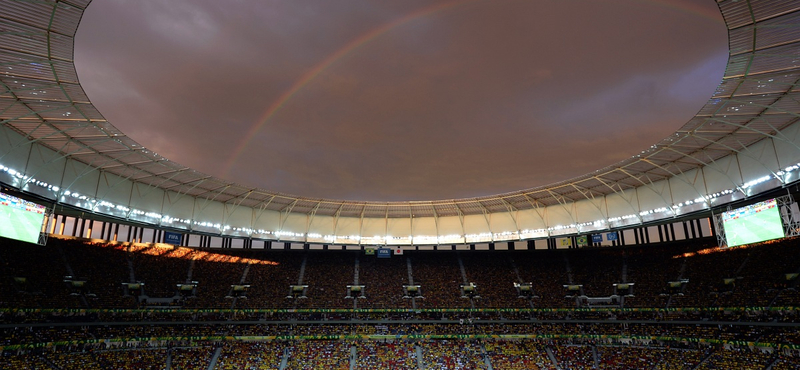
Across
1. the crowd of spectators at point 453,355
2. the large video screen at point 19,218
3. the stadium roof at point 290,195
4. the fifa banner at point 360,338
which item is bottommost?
the crowd of spectators at point 453,355

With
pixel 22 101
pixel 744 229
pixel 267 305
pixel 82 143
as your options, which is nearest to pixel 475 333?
pixel 267 305

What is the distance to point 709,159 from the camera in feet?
108

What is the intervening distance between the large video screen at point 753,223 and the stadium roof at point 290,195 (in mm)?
4449

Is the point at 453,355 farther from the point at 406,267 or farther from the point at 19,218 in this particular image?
the point at 19,218

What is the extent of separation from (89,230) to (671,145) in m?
58.8

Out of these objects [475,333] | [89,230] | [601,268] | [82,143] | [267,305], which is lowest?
[475,333]

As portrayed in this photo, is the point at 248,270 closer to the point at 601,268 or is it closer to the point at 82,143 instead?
the point at 82,143

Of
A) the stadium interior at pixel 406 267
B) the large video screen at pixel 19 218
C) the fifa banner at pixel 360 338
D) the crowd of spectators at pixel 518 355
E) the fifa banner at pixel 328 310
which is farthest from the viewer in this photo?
the crowd of spectators at pixel 518 355

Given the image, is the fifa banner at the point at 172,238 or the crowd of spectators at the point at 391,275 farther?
the fifa banner at the point at 172,238

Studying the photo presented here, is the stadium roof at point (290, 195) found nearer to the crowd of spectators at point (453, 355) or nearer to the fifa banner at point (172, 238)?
the fifa banner at point (172, 238)

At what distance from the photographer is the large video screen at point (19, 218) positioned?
25234 millimetres

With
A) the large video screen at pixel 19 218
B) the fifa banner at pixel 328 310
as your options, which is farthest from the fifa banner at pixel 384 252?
the large video screen at pixel 19 218

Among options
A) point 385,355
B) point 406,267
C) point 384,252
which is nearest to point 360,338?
point 385,355

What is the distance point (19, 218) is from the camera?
26.2 m
